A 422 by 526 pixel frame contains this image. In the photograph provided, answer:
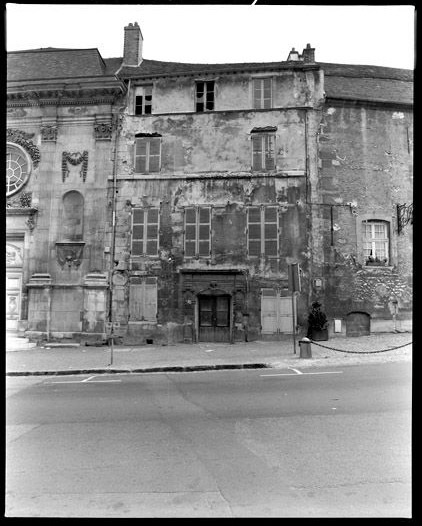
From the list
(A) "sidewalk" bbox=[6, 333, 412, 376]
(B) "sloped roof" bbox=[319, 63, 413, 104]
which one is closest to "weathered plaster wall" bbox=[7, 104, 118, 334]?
(A) "sidewalk" bbox=[6, 333, 412, 376]

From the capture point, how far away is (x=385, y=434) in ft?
14.6

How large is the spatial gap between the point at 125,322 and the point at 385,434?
12.8 meters

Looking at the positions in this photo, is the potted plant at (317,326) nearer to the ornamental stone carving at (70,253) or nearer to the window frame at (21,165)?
the ornamental stone carving at (70,253)

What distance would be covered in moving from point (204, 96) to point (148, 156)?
3350mm

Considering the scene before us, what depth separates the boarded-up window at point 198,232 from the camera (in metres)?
16.2

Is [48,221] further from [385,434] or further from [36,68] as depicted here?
[385,434]

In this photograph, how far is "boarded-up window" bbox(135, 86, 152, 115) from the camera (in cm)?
1708

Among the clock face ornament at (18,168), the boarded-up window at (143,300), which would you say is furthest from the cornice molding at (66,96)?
the boarded-up window at (143,300)

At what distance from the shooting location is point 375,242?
632 inches

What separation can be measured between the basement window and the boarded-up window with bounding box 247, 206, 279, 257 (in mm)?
4659

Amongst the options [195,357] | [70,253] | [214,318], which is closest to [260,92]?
[214,318]

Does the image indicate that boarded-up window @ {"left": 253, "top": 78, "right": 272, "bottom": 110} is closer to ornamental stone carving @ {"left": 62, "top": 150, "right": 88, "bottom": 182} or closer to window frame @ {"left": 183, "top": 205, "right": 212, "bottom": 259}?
window frame @ {"left": 183, "top": 205, "right": 212, "bottom": 259}
